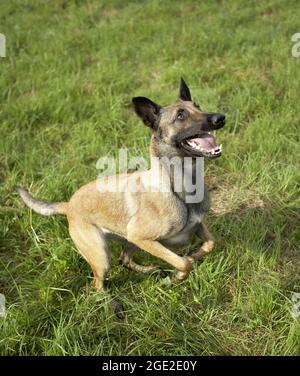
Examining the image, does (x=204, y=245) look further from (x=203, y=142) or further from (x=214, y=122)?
(x=214, y=122)

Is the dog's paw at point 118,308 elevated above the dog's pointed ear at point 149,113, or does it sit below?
below

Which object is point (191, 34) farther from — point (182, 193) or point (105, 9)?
point (182, 193)

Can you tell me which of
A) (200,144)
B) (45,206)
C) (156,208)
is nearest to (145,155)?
(45,206)

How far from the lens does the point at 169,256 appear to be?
11.6 feet

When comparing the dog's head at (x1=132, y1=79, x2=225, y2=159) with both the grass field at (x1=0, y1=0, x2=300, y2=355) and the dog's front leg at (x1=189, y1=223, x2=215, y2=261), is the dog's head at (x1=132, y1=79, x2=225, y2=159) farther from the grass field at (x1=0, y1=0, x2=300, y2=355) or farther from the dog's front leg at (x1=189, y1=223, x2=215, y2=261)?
the grass field at (x1=0, y1=0, x2=300, y2=355)

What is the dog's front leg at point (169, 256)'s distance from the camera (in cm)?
351

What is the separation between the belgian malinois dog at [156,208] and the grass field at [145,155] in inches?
10.7

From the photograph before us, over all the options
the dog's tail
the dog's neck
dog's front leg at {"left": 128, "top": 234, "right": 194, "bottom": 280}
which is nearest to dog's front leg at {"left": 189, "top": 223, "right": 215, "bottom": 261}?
dog's front leg at {"left": 128, "top": 234, "right": 194, "bottom": 280}

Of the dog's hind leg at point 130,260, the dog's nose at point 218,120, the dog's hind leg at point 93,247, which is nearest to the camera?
the dog's nose at point 218,120

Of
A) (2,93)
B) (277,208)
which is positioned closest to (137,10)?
(2,93)

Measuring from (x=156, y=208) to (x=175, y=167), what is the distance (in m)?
0.36

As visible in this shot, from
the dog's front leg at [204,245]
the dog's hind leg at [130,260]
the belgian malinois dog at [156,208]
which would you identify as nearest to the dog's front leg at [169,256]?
the belgian malinois dog at [156,208]

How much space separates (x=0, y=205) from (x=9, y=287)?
1.16 m

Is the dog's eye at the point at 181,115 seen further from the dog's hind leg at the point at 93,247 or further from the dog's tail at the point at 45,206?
the dog's tail at the point at 45,206
